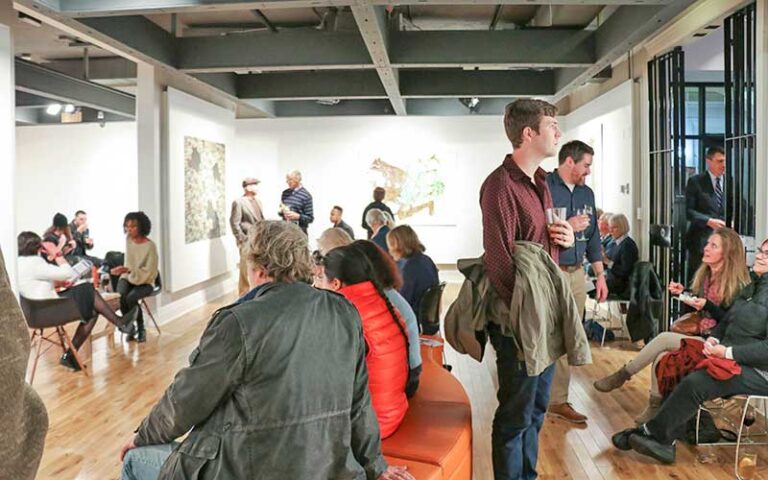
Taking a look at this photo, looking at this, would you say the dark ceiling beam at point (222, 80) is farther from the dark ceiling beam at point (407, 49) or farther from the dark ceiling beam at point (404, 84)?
the dark ceiling beam at point (407, 49)

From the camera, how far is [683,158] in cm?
672

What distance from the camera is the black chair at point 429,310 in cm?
446

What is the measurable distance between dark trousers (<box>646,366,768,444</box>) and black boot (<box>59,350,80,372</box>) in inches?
191

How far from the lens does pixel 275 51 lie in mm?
6461

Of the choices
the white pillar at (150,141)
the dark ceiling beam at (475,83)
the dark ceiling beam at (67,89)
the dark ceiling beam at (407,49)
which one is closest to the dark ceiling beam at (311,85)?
the dark ceiling beam at (475,83)

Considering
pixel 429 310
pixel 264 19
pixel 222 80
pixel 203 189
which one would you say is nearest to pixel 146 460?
pixel 429 310

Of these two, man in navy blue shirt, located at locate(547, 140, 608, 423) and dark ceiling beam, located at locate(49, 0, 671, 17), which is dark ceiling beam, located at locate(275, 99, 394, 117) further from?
man in navy blue shirt, located at locate(547, 140, 608, 423)

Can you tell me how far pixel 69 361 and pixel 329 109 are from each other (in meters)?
6.92

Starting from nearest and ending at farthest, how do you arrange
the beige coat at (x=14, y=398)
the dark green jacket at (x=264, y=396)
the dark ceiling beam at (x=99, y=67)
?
the beige coat at (x=14, y=398) < the dark green jacket at (x=264, y=396) < the dark ceiling beam at (x=99, y=67)

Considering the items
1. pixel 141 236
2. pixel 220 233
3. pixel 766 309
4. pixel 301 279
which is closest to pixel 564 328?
pixel 301 279

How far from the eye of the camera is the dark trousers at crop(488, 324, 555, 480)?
2.57m

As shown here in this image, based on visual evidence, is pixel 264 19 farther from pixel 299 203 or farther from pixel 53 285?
pixel 53 285

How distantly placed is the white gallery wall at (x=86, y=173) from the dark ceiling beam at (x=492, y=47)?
302 inches

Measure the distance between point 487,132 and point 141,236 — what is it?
266 inches
